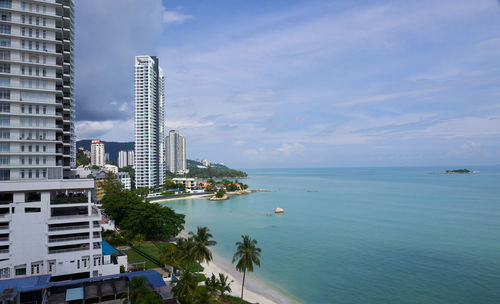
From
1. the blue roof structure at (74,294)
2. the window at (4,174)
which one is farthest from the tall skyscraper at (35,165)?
the blue roof structure at (74,294)

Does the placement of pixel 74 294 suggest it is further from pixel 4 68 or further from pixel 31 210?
pixel 4 68

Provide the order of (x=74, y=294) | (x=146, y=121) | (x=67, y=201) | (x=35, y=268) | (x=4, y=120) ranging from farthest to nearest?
1. (x=146, y=121)
2. (x=67, y=201)
3. (x=4, y=120)
4. (x=35, y=268)
5. (x=74, y=294)

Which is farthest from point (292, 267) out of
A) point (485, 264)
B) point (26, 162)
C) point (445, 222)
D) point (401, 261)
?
point (445, 222)

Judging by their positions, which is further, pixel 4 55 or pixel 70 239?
pixel 4 55

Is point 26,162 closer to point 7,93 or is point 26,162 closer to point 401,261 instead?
point 7,93

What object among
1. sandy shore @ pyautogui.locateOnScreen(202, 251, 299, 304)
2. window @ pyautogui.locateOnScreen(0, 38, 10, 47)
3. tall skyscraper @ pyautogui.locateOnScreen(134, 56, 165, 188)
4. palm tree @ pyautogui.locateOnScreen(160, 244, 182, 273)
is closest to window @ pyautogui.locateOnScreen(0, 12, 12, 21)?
window @ pyautogui.locateOnScreen(0, 38, 10, 47)

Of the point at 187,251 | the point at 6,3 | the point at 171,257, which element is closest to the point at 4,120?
the point at 6,3

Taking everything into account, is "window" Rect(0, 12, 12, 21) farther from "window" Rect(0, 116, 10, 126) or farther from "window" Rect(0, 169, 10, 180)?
"window" Rect(0, 169, 10, 180)
